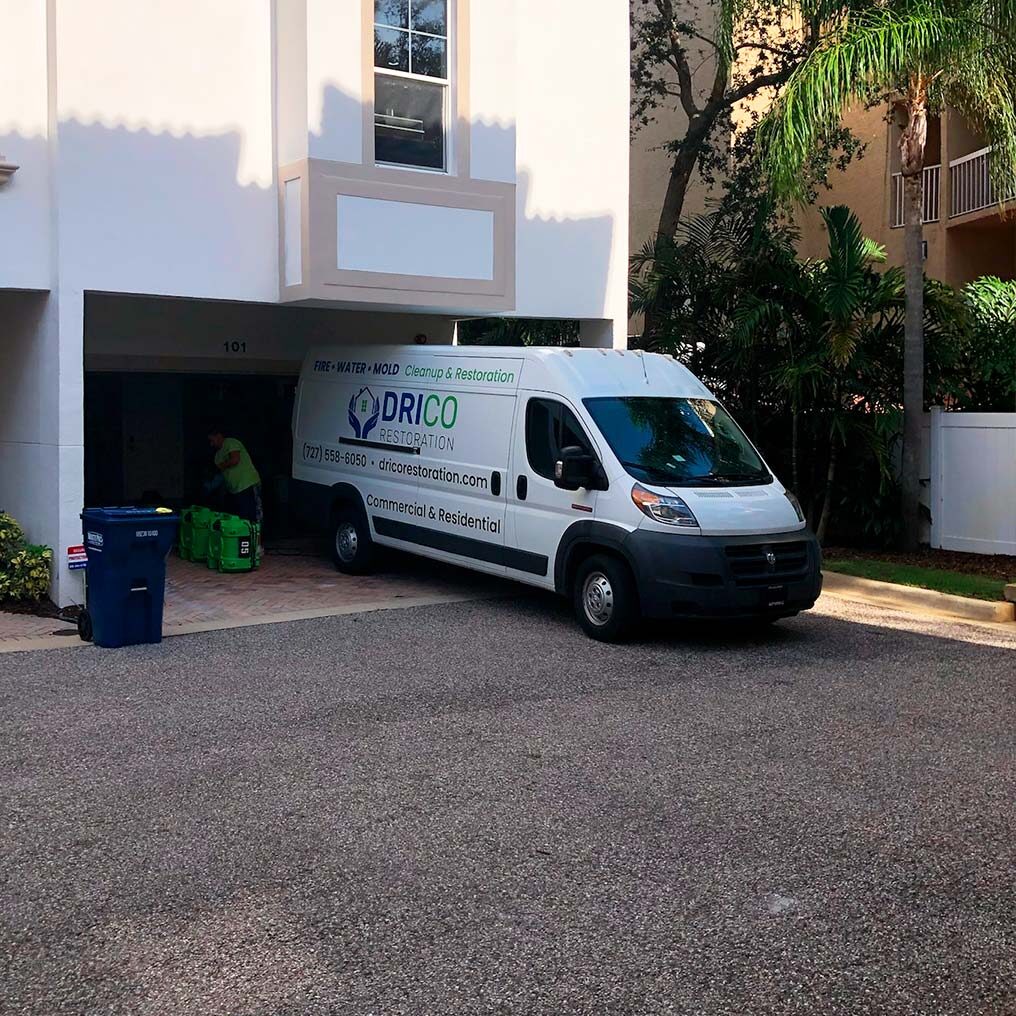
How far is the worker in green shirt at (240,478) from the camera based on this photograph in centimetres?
1463

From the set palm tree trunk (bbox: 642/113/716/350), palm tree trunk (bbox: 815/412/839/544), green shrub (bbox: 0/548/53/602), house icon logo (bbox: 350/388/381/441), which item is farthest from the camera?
palm tree trunk (bbox: 642/113/716/350)

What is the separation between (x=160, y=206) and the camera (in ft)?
38.0

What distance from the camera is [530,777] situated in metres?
6.76

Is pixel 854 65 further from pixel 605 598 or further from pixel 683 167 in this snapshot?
pixel 683 167

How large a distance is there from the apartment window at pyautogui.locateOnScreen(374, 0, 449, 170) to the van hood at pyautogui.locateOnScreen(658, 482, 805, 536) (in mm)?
4793

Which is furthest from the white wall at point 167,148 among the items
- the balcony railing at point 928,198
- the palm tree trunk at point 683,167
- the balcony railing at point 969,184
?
the balcony railing at point 928,198

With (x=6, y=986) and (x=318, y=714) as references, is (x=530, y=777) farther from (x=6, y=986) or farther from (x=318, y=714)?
(x=6, y=986)

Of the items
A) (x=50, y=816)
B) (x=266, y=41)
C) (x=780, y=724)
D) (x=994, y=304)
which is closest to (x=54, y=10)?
(x=266, y=41)

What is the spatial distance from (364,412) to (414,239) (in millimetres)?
1887

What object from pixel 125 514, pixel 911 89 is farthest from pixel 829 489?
pixel 125 514

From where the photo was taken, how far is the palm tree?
534 inches

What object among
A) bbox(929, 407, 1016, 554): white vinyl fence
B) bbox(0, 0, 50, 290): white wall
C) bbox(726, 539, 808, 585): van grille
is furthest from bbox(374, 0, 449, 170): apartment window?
bbox(929, 407, 1016, 554): white vinyl fence

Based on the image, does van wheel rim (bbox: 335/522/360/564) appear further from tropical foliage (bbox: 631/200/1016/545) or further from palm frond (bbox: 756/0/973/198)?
palm frond (bbox: 756/0/973/198)

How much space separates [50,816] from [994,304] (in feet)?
46.6
